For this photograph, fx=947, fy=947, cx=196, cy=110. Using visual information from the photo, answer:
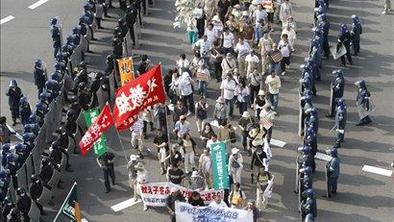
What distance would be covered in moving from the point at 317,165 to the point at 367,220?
3135 millimetres

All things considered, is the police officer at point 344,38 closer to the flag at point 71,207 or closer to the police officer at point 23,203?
the police officer at point 23,203

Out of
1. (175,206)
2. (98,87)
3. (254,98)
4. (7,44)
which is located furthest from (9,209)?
(7,44)

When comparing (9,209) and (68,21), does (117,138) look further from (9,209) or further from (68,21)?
(68,21)

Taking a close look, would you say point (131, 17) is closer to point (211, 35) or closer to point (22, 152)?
point (211, 35)

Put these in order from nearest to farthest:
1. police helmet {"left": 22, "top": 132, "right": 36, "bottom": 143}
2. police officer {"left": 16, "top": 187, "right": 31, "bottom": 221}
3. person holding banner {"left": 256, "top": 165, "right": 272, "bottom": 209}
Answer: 1. police officer {"left": 16, "top": 187, "right": 31, "bottom": 221}
2. person holding banner {"left": 256, "top": 165, "right": 272, "bottom": 209}
3. police helmet {"left": 22, "top": 132, "right": 36, "bottom": 143}

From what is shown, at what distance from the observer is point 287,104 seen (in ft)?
112

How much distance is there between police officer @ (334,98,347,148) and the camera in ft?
102

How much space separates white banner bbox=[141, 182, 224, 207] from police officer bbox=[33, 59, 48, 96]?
829cm

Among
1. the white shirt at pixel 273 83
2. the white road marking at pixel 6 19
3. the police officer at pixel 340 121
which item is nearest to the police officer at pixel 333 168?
the police officer at pixel 340 121

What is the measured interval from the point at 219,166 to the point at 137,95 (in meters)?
3.23

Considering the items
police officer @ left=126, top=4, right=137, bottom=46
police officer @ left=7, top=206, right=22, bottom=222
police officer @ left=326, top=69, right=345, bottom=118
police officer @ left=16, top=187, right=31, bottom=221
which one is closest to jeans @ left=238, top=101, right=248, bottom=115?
police officer @ left=326, top=69, right=345, bottom=118

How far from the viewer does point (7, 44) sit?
1586 inches

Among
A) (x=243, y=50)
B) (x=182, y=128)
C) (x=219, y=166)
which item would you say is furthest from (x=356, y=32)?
(x=219, y=166)

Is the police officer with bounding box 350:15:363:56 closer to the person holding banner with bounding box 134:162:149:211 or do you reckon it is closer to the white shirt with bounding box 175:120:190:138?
the white shirt with bounding box 175:120:190:138
